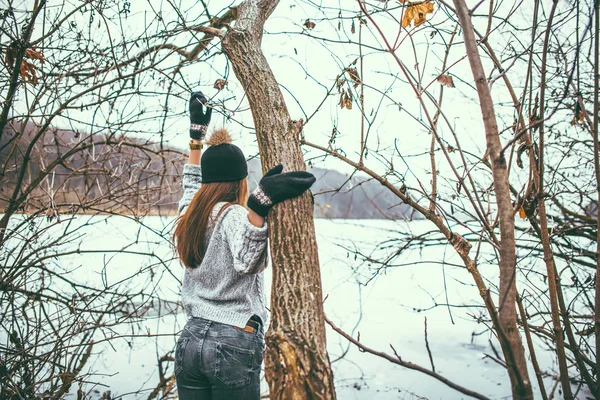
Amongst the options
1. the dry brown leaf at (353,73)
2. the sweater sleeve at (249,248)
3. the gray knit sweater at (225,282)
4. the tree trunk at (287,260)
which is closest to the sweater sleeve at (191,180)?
the gray knit sweater at (225,282)

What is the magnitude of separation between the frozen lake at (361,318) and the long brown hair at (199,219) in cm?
93

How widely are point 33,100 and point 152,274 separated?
1.56 m

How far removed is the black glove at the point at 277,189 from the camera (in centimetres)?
154

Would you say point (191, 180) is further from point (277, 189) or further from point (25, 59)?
point (25, 59)

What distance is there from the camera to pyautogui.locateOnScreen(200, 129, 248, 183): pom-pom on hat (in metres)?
1.89

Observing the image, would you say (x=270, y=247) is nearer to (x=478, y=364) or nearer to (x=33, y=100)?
(x=33, y=100)

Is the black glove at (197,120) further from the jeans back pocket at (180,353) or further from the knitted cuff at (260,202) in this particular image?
the jeans back pocket at (180,353)

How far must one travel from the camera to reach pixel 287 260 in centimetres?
156

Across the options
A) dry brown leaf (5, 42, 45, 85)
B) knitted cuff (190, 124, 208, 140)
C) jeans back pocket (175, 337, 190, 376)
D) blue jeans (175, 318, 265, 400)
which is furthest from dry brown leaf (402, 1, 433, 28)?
dry brown leaf (5, 42, 45, 85)

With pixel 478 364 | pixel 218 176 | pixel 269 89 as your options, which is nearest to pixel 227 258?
pixel 218 176

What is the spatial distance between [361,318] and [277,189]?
3.17 meters

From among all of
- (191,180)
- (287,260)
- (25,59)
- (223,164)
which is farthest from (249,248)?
(25,59)

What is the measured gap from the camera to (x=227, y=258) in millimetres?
1763

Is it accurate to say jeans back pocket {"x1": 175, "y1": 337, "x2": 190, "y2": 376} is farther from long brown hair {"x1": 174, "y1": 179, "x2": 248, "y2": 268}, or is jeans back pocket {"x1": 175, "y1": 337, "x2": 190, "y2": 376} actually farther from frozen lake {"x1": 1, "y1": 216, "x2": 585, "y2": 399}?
frozen lake {"x1": 1, "y1": 216, "x2": 585, "y2": 399}
